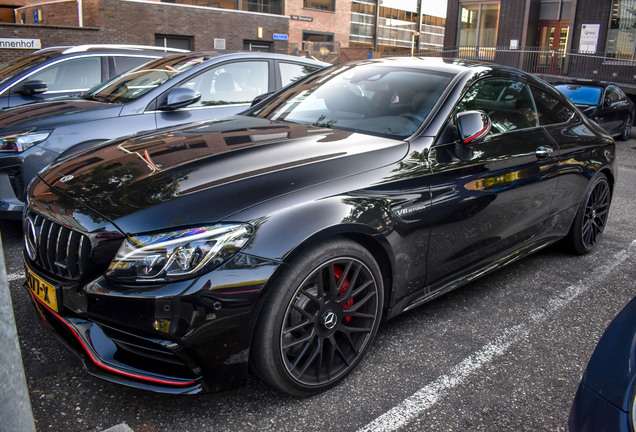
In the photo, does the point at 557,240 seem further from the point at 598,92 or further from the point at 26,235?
the point at 598,92

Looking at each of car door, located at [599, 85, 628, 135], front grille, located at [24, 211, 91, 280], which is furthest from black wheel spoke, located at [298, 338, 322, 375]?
car door, located at [599, 85, 628, 135]

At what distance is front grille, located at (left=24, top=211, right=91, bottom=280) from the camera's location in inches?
89.5

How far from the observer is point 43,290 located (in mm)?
2457

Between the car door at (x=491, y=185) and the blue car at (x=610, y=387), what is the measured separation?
1.34 m

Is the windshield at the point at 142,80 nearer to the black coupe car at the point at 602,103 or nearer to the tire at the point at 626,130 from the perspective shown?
the black coupe car at the point at 602,103

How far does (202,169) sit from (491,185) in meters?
1.76

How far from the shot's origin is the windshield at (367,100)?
326cm

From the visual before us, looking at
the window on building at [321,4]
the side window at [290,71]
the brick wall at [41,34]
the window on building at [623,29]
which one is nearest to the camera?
the side window at [290,71]

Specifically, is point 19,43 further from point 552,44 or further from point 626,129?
point 552,44

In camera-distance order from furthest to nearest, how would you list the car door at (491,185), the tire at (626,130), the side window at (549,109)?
the tire at (626,130)
the side window at (549,109)
the car door at (491,185)

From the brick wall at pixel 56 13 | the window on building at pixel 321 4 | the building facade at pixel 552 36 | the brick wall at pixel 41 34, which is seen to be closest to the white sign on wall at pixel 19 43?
the brick wall at pixel 41 34

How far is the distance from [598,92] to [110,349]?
1298 centimetres

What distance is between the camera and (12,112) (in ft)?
16.0

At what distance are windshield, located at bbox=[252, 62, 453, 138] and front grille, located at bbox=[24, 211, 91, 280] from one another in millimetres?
1618
